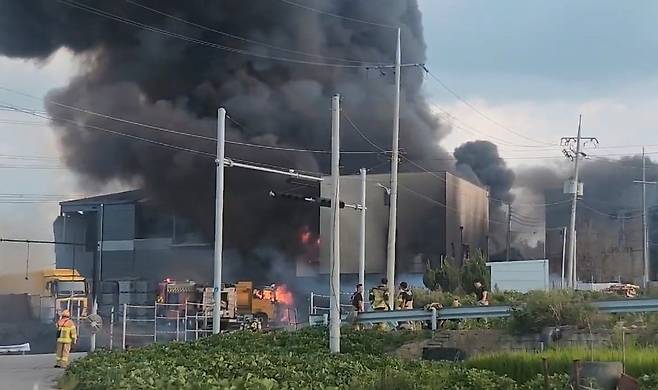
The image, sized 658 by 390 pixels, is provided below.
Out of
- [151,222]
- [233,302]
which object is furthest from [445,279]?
[151,222]

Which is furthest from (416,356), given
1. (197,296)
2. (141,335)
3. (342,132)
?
(342,132)

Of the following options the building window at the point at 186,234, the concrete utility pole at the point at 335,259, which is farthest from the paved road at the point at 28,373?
the building window at the point at 186,234

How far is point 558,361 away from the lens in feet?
41.6

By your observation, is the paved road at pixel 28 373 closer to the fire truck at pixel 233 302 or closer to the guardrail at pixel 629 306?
the guardrail at pixel 629 306

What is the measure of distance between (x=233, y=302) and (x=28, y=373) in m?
20.2

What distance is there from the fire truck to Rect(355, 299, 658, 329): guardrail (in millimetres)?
15727

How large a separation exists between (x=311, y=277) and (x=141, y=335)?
22757 mm

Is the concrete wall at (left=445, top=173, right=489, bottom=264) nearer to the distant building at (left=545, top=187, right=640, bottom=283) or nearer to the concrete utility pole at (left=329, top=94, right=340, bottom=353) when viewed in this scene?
the distant building at (left=545, top=187, right=640, bottom=283)

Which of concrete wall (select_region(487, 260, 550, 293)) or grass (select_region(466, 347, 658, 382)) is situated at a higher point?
concrete wall (select_region(487, 260, 550, 293))

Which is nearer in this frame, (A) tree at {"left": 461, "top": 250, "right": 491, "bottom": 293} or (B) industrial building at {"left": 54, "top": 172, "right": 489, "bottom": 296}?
(A) tree at {"left": 461, "top": 250, "right": 491, "bottom": 293}

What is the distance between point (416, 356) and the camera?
57.8 feet

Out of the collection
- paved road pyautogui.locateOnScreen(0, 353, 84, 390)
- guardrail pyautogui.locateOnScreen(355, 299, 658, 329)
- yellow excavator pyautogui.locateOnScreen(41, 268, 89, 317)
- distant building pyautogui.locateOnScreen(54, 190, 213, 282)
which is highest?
distant building pyautogui.locateOnScreen(54, 190, 213, 282)

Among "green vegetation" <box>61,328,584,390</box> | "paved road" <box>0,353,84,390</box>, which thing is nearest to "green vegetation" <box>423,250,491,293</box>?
"green vegetation" <box>61,328,584,390</box>

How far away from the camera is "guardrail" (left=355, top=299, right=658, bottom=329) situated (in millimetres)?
17281
